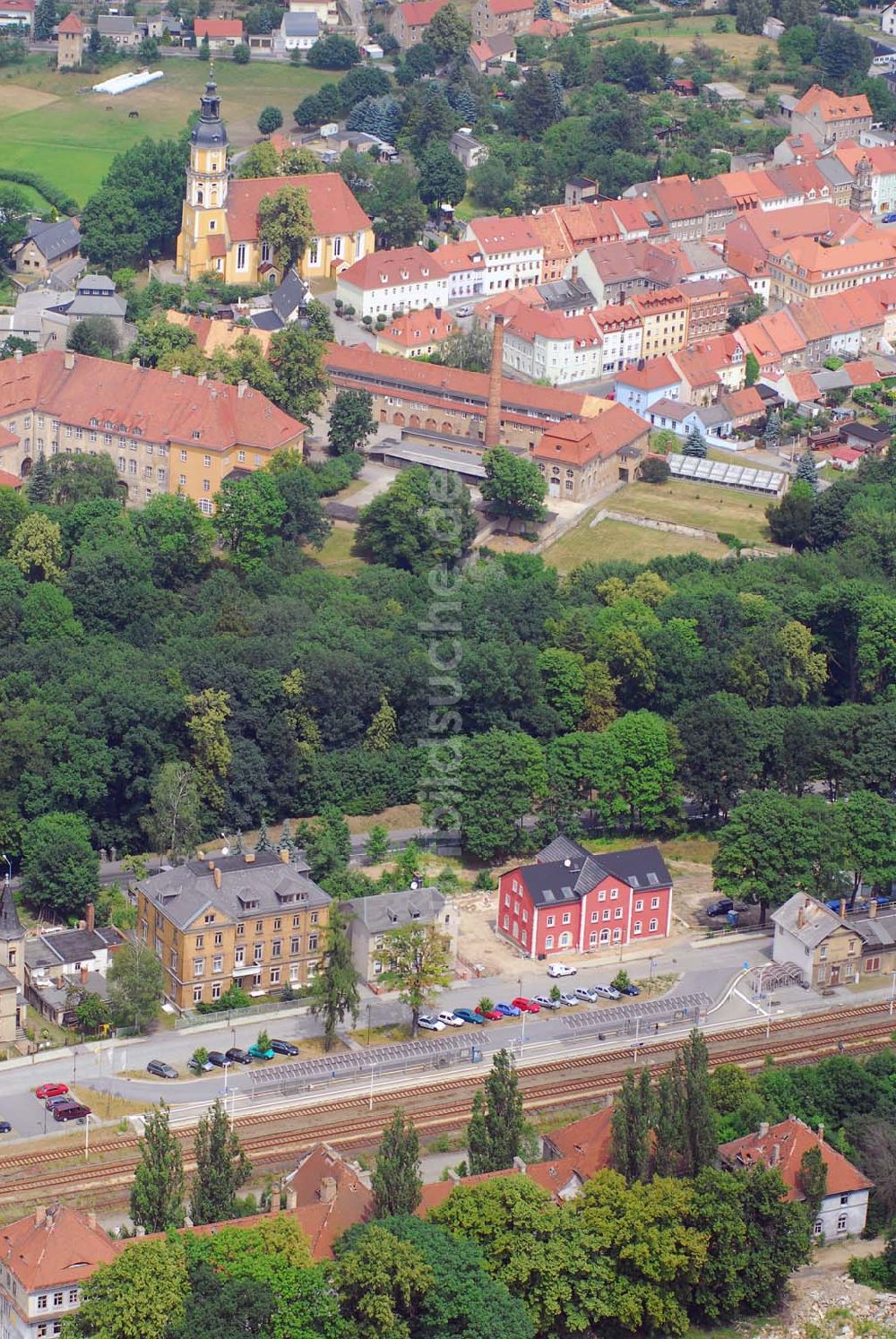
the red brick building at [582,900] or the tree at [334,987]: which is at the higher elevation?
the tree at [334,987]

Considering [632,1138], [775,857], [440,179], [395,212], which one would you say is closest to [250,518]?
[775,857]

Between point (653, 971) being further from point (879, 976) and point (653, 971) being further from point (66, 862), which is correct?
point (66, 862)

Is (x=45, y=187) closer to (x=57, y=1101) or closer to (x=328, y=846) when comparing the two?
(x=328, y=846)

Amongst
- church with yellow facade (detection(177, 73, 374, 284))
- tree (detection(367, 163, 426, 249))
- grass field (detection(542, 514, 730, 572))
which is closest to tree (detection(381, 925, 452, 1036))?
grass field (detection(542, 514, 730, 572))

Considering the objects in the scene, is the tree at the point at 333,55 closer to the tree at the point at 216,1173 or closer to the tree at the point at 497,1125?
the tree at the point at 497,1125

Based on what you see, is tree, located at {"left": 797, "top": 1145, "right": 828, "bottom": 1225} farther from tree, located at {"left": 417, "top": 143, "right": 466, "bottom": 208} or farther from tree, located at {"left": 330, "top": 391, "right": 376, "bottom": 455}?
tree, located at {"left": 417, "top": 143, "right": 466, "bottom": 208}

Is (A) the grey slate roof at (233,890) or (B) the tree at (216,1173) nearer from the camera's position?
(B) the tree at (216,1173)

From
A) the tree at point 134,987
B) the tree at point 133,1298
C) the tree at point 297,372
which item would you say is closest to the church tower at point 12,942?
the tree at point 134,987
